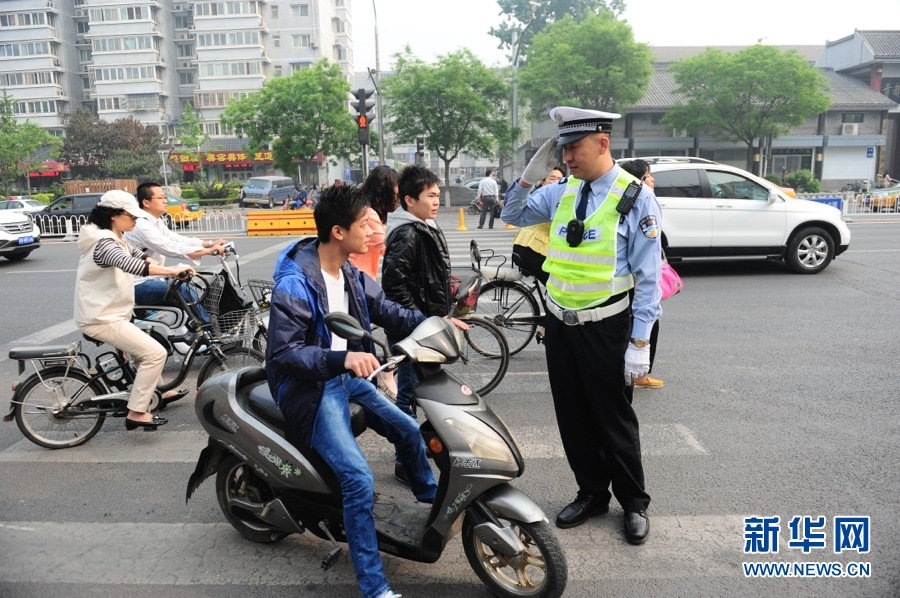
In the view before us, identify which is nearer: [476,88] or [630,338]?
[630,338]

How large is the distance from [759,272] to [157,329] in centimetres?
904

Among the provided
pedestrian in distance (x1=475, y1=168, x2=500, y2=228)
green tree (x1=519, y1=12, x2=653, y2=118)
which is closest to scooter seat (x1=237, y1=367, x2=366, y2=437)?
pedestrian in distance (x1=475, y1=168, x2=500, y2=228)

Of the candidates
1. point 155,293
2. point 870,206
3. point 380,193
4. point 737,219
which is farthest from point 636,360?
point 870,206

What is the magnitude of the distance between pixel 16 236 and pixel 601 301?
14821 mm

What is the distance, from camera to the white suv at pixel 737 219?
33.2 feet

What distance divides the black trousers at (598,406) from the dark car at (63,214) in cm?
2206

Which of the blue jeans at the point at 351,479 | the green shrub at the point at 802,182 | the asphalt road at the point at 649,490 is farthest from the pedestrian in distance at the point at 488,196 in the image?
the green shrub at the point at 802,182

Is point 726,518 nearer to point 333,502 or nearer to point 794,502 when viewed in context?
point 794,502

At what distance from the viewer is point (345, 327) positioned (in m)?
2.42

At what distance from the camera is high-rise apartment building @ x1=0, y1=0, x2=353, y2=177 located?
6262 centimetres

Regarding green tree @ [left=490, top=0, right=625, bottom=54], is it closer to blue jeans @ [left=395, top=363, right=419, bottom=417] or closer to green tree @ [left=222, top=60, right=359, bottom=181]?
green tree @ [left=222, top=60, right=359, bottom=181]

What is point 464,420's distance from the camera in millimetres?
2586

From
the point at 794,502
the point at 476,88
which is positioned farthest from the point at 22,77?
the point at 794,502

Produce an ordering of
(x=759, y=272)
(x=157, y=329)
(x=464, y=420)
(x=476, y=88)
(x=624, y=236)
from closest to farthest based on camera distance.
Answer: (x=464, y=420) → (x=624, y=236) → (x=157, y=329) → (x=759, y=272) → (x=476, y=88)
